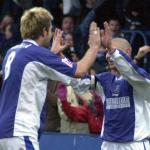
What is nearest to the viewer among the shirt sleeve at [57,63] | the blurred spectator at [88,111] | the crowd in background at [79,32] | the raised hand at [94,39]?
the shirt sleeve at [57,63]

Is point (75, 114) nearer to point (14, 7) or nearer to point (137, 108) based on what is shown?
point (137, 108)

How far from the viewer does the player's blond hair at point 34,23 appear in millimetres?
6484

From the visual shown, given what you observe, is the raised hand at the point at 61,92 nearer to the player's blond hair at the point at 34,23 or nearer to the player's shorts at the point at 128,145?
the player's shorts at the point at 128,145

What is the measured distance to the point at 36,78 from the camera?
6.46 meters

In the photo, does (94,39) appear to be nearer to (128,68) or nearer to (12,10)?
(128,68)

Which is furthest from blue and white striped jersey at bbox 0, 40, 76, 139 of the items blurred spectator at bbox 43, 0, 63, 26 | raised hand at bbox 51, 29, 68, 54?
blurred spectator at bbox 43, 0, 63, 26

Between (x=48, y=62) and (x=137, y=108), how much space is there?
1401 millimetres

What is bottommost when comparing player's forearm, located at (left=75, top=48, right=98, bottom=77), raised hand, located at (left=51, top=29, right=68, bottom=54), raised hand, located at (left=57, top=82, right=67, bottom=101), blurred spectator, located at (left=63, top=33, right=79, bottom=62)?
raised hand, located at (left=57, top=82, right=67, bottom=101)

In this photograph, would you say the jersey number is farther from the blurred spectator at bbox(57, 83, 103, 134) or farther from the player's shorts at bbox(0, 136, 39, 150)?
the blurred spectator at bbox(57, 83, 103, 134)

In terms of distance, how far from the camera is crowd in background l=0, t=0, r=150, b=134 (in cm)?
950

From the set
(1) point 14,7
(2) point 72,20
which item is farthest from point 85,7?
(1) point 14,7

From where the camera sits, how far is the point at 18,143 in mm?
6340

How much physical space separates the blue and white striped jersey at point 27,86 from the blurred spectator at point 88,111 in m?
2.90

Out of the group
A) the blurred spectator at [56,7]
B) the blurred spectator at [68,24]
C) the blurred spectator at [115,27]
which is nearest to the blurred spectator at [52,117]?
the blurred spectator at [115,27]
